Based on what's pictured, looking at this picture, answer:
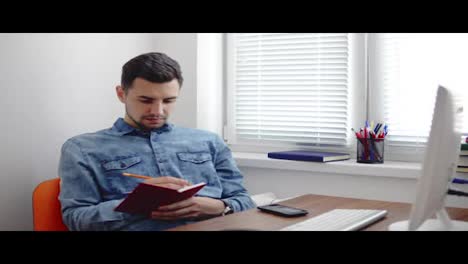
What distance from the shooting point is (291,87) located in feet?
8.30

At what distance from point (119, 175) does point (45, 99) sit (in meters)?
0.52

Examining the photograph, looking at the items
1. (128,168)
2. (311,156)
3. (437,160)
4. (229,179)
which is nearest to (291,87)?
(311,156)

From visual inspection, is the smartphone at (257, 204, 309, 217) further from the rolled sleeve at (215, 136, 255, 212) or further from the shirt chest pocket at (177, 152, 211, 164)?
the shirt chest pocket at (177, 152, 211, 164)

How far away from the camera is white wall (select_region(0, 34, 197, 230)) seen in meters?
1.82

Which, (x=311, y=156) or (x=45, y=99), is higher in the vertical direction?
(x=45, y=99)

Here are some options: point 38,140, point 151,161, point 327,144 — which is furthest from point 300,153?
point 38,140

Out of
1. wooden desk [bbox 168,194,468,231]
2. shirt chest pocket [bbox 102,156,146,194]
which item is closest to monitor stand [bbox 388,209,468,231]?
wooden desk [bbox 168,194,468,231]

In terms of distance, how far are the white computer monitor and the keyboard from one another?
0.59ft

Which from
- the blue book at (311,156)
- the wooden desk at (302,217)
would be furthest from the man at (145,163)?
the blue book at (311,156)

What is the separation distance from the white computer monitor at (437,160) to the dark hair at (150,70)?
1.02 metres

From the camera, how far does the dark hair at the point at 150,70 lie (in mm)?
1777

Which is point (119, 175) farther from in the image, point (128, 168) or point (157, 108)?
point (157, 108)
